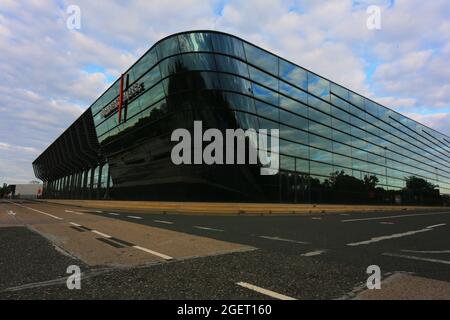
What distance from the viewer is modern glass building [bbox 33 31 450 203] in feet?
90.2

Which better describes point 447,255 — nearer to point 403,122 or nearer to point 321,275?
point 321,275

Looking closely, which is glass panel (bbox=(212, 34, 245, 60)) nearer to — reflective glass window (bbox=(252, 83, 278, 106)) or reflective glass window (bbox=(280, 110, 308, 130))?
reflective glass window (bbox=(252, 83, 278, 106))

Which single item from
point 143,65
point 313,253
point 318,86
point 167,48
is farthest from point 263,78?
point 313,253

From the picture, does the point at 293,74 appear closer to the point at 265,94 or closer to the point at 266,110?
the point at 265,94

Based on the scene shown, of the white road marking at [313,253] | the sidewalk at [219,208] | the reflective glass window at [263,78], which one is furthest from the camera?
the reflective glass window at [263,78]

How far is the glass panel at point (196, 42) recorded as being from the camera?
27.8 m

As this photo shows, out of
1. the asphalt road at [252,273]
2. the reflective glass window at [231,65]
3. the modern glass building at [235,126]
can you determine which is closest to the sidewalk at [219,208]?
the modern glass building at [235,126]

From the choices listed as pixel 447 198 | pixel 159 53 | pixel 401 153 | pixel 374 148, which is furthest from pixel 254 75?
pixel 447 198

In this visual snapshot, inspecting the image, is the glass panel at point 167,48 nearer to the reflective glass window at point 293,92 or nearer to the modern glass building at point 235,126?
the modern glass building at point 235,126
